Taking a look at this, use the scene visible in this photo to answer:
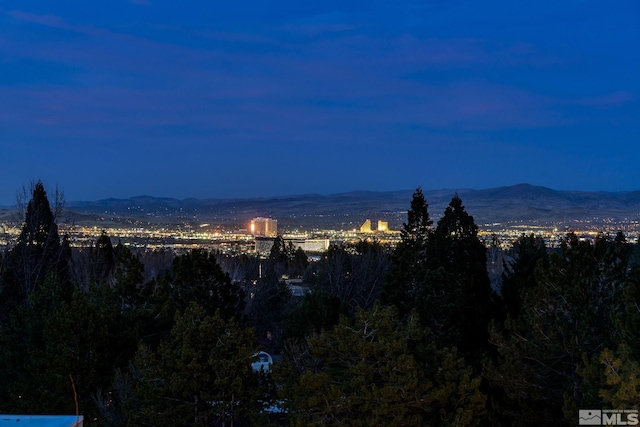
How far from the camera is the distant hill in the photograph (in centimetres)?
11975

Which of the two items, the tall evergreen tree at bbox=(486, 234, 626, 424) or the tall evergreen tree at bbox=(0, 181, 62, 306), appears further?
the tall evergreen tree at bbox=(0, 181, 62, 306)

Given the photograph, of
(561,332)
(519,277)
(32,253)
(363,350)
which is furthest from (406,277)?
(32,253)

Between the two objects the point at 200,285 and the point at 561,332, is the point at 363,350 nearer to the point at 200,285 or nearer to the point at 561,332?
the point at 561,332

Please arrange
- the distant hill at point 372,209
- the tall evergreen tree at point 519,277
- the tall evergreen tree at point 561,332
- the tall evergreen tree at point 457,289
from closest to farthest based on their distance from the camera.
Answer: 1. the tall evergreen tree at point 561,332
2. the tall evergreen tree at point 457,289
3. the tall evergreen tree at point 519,277
4. the distant hill at point 372,209

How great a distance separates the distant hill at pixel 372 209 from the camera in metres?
120

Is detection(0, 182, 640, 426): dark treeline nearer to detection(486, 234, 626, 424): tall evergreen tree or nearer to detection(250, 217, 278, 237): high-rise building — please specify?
detection(486, 234, 626, 424): tall evergreen tree

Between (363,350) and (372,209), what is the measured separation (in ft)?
445

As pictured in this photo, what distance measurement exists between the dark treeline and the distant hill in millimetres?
82778

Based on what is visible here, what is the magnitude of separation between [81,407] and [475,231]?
13.0 metres

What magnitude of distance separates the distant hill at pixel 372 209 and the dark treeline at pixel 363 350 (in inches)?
3259

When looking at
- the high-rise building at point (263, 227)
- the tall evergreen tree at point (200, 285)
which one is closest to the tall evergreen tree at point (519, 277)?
the tall evergreen tree at point (200, 285)

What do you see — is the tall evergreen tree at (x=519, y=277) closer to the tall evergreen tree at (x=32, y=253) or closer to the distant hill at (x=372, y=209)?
the tall evergreen tree at (x=32, y=253)

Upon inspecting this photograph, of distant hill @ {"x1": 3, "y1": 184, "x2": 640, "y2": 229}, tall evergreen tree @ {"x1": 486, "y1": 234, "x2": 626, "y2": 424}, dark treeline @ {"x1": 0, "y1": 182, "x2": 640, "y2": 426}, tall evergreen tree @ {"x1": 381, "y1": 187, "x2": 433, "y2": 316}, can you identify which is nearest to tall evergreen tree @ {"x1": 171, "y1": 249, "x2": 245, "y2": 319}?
dark treeline @ {"x1": 0, "y1": 182, "x2": 640, "y2": 426}

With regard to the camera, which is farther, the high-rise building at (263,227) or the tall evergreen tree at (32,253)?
the high-rise building at (263,227)
